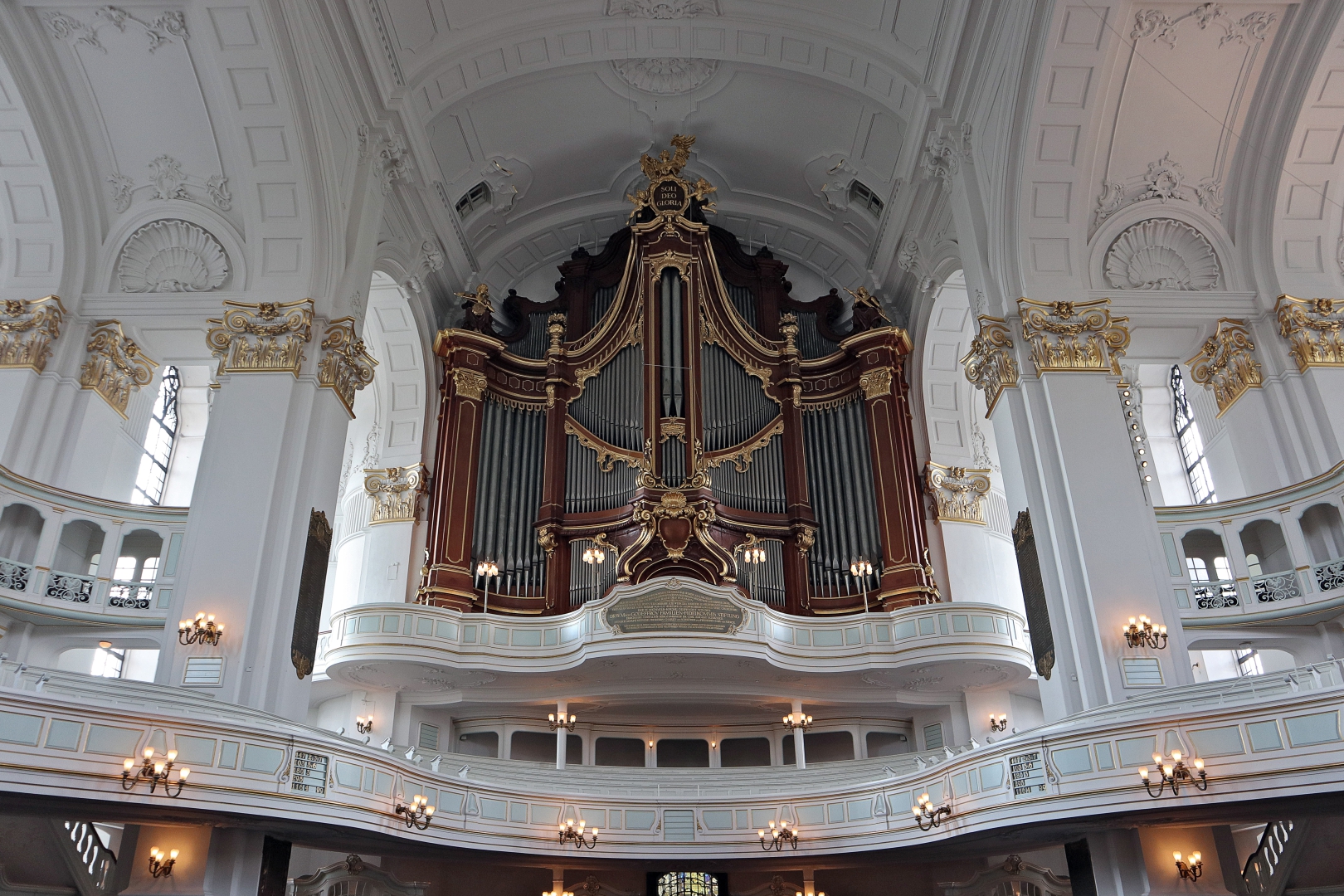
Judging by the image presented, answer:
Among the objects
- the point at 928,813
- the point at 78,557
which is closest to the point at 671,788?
the point at 928,813

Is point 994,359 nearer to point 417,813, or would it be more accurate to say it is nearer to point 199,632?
point 417,813

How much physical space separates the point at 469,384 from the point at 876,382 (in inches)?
373

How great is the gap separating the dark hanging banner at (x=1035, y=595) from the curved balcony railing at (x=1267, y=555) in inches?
73.9

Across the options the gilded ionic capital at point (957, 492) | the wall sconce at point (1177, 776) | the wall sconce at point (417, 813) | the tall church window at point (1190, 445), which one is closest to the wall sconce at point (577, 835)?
the wall sconce at point (417, 813)

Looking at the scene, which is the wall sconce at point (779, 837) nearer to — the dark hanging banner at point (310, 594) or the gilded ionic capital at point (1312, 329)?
the dark hanging banner at point (310, 594)

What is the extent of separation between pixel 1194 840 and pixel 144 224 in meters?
19.1

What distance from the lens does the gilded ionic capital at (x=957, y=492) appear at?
23094 mm

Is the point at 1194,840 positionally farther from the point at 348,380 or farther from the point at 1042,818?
the point at 348,380

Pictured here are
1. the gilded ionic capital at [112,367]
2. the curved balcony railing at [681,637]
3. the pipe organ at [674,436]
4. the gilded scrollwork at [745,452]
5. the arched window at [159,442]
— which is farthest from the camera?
the gilded scrollwork at [745,452]

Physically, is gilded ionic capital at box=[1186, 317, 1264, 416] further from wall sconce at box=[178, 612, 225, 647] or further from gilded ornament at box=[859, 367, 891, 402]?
wall sconce at box=[178, 612, 225, 647]

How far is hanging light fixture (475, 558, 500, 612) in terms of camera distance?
21.3 m

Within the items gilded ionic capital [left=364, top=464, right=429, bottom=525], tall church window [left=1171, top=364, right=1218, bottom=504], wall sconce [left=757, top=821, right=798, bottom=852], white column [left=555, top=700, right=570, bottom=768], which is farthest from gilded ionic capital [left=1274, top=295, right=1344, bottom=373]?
gilded ionic capital [left=364, top=464, right=429, bottom=525]

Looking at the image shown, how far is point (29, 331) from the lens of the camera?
1728 cm

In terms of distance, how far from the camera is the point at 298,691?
15.2 metres
